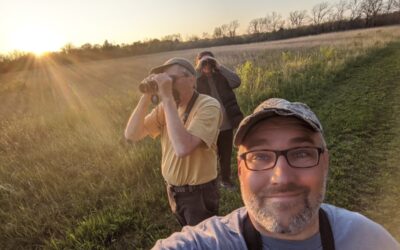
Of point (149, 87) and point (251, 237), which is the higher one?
point (149, 87)

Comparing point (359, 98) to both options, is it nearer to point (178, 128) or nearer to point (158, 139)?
point (158, 139)

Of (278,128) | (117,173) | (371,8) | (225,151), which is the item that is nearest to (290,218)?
(278,128)

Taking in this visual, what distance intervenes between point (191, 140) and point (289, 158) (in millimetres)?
831

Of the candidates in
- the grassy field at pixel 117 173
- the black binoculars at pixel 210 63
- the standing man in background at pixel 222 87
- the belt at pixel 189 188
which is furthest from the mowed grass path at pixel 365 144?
the belt at pixel 189 188

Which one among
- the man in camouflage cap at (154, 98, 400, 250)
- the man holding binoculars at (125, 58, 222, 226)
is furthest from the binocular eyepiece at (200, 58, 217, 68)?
the man in camouflage cap at (154, 98, 400, 250)

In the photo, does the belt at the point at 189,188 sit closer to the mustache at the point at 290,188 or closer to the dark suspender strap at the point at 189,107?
the dark suspender strap at the point at 189,107

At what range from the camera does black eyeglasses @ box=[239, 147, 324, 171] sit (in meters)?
1.38

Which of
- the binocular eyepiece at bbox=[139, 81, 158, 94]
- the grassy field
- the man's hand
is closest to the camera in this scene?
the man's hand

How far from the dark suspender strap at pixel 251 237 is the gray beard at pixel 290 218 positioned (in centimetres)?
4

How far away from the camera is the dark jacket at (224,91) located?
4355 mm

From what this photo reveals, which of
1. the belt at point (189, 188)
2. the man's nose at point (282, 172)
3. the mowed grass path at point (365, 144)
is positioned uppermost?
the man's nose at point (282, 172)

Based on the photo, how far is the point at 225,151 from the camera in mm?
4695

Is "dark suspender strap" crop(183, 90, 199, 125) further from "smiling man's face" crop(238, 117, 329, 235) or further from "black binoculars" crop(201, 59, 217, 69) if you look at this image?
"black binoculars" crop(201, 59, 217, 69)

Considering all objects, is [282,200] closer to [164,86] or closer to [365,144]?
[164,86]
